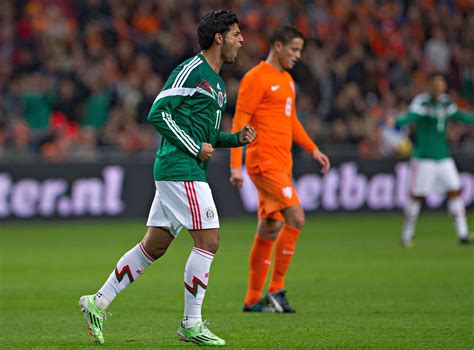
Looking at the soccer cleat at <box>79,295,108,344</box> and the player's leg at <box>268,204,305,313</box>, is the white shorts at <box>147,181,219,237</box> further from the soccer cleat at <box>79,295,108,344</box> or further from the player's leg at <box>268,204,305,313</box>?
the player's leg at <box>268,204,305,313</box>

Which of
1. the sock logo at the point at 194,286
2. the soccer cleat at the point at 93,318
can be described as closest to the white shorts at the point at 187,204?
the sock logo at the point at 194,286

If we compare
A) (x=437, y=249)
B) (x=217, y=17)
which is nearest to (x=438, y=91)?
(x=437, y=249)

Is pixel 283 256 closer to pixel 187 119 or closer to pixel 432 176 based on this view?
pixel 187 119

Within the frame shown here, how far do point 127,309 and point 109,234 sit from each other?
28.6 ft

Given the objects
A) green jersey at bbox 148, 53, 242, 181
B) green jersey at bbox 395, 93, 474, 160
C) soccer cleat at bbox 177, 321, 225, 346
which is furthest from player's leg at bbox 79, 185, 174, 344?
green jersey at bbox 395, 93, 474, 160

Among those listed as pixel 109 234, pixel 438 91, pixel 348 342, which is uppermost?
pixel 438 91

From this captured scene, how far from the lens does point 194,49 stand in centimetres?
2306

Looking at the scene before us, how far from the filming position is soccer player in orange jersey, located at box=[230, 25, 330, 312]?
384 inches

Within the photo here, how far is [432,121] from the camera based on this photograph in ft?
54.1

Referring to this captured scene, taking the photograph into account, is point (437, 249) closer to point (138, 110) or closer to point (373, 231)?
point (373, 231)

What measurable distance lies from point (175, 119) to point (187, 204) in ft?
2.11

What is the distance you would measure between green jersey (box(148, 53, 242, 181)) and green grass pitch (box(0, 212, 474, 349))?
132 cm

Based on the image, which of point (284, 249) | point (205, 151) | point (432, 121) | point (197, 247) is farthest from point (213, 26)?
point (432, 121)

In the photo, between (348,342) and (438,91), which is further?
(438,91)
